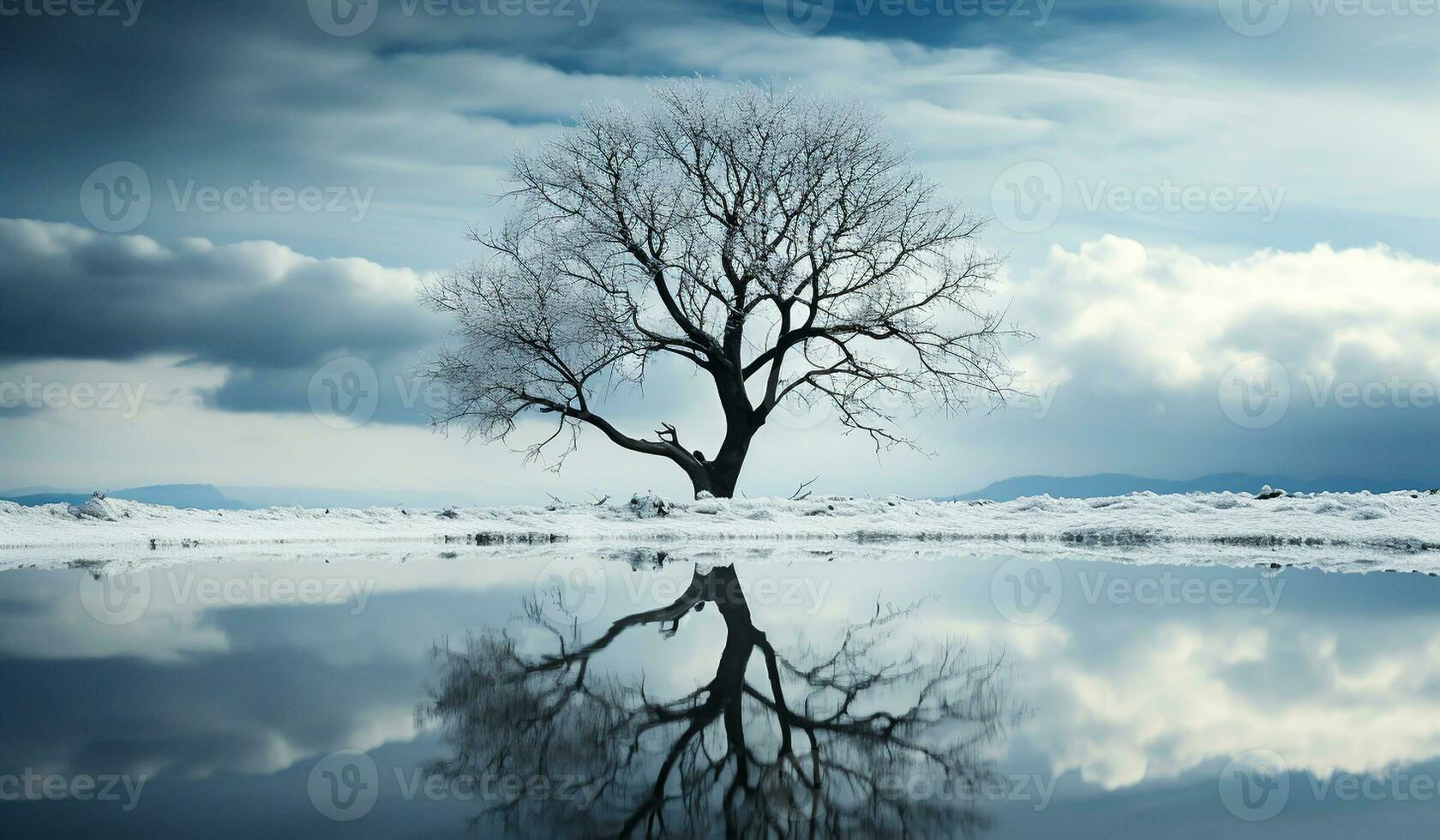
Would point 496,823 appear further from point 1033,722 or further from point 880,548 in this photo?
point 880,548

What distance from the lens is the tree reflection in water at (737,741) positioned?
2936 mm

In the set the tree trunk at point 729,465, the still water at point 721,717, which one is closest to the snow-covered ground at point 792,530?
the tree trunk at point 729,465

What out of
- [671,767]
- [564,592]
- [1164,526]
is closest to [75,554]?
[564,592]

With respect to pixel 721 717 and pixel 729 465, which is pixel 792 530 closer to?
pixel 729 465

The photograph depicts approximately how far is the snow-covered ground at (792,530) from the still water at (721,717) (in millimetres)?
5318

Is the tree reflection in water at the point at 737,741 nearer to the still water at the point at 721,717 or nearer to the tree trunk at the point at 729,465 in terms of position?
the still water at the point at 721,717

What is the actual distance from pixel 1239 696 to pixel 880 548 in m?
9.03

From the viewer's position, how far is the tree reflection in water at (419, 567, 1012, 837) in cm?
294

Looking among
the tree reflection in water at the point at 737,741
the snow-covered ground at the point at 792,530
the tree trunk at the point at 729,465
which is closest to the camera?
the tree reflection in water at the point at 737,741

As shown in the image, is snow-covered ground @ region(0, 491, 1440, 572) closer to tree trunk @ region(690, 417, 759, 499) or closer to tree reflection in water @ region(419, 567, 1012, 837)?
tree trunk @ region(690, 417, 759, 499)

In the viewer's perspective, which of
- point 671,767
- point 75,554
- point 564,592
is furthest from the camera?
point 75,554

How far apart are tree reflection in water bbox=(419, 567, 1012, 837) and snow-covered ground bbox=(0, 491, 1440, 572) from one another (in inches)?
288

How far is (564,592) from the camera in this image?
8266 millimetres

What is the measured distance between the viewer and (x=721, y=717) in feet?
13.0
